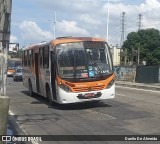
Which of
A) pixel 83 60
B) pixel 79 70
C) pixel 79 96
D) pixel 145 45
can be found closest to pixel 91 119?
pixel 79 96

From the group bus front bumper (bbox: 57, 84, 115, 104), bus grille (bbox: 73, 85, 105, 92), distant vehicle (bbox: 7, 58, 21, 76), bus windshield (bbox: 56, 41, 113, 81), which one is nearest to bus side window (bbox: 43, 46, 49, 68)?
bus windshield (bbox: 56, 41, 113, 81)

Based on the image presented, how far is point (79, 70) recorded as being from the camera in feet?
53.9

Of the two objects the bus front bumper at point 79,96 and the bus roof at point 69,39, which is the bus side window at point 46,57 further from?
the bus front bumper at point 79,96

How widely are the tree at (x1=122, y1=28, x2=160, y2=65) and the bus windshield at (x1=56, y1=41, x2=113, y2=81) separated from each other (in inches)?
3235

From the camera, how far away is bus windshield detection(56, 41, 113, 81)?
16406 millimetres

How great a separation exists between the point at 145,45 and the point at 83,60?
87.6 metres

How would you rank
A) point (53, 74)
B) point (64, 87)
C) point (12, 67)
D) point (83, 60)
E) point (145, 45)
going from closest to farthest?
point (64, 87) → point (83, 60) → point (53, 74) → point (12, 67) → point (145, 45)

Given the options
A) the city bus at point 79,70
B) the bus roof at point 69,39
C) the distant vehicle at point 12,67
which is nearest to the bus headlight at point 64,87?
the city bus at point 79,70

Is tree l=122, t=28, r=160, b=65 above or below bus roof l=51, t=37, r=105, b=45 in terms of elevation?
above

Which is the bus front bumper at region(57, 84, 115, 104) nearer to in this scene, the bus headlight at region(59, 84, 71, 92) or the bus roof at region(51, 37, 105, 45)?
the bus headlight at region(59, 84, 71, 92)

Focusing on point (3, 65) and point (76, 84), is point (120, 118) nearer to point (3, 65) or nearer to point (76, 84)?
point (76, 84)

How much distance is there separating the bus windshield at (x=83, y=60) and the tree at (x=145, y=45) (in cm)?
8216

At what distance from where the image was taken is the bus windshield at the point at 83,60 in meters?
16.4

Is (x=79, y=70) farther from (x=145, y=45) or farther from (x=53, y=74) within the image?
(x=145, y=45)
